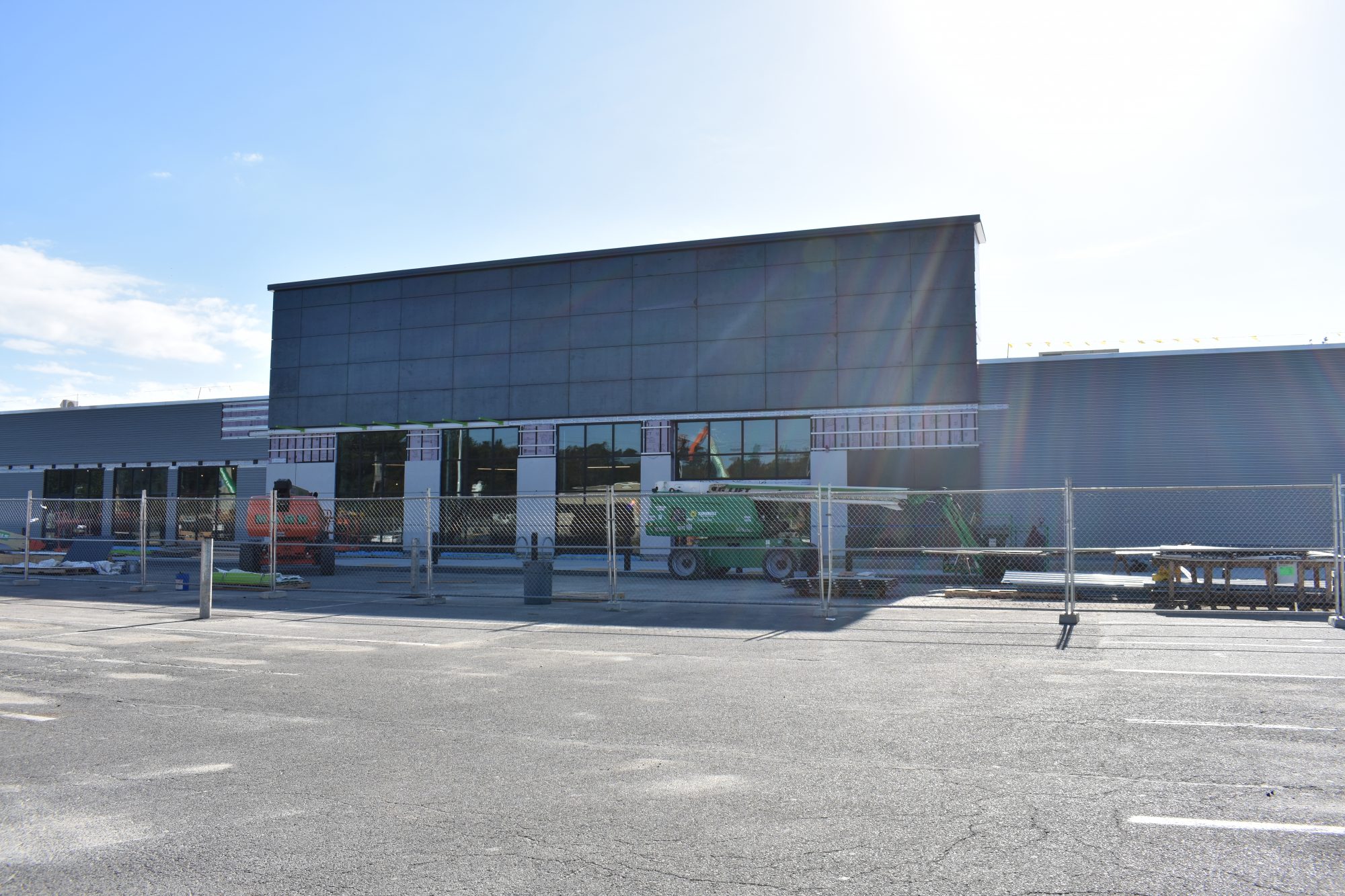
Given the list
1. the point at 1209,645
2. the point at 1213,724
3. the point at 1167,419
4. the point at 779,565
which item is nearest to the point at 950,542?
the point at 779,565

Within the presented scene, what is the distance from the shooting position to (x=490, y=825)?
Answer: 504cm

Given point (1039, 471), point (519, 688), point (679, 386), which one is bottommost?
point (519, 688)

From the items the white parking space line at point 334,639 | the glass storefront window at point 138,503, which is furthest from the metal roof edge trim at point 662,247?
the white parking space line at point 334,639

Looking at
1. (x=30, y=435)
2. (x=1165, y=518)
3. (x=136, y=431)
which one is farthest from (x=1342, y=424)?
(x=30, y=435)

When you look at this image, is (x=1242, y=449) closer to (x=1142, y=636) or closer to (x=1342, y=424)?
(x=1342, y=424)

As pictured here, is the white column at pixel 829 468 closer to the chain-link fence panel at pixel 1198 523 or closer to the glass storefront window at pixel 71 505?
the chain-link fence panel at pixel 1198 523

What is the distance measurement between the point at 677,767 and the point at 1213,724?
14.6ft

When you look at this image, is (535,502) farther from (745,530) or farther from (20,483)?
(20,483)

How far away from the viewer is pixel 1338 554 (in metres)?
13.5

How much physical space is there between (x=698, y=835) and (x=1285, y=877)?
109 inches

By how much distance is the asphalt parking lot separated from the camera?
4422 millimetres

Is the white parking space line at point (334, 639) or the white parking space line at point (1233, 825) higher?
the white parking space line at point (1233, 825)

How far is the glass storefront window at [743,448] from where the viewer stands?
104 feet

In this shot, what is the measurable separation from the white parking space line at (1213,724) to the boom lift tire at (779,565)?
1602 cm
